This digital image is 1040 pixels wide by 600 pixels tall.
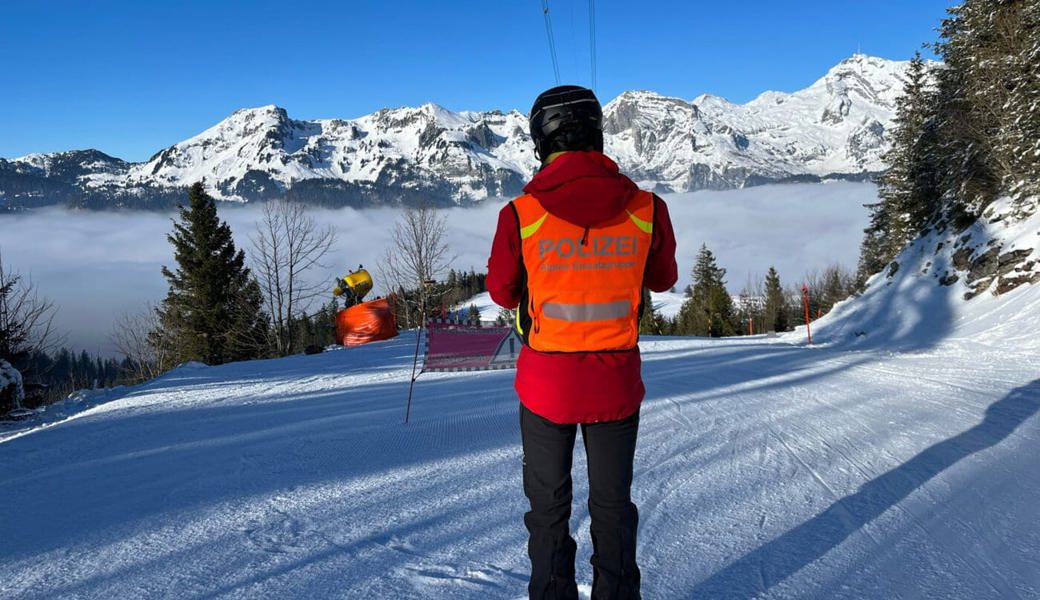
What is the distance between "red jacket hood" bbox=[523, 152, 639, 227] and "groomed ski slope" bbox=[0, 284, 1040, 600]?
1643 millimetres

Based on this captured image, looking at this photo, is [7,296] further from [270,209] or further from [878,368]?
[878,368]

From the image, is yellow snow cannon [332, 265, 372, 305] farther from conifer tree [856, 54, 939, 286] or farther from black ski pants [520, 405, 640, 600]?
conifer tree [856, 54, 939, 286]

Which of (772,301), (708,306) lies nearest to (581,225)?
(708,306)

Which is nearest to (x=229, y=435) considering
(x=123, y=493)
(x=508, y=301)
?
(x=123, y=493)

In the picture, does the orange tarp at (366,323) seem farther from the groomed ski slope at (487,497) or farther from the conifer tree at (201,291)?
the conifer tree at (201,291)

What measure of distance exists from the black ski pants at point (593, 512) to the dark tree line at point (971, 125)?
59.7ft

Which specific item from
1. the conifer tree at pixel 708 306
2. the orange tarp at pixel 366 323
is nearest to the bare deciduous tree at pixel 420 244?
the orange tarp at pixel 366 323

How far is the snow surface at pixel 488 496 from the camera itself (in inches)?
96.5

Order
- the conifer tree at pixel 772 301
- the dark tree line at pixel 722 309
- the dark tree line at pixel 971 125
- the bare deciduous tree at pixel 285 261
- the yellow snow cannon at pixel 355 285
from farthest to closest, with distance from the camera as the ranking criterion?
the conifer tree at pixel 772 301, the dark tree line at pixel 722 309, the bare deciduous tree at pixel 285 261, the yellow snow cannon at pixel 355 285, the dark tree line at pixel 971 125

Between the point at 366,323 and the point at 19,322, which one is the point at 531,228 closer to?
the point at 366,323

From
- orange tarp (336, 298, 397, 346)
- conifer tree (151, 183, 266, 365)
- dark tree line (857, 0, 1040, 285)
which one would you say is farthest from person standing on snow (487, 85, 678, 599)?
conifer tree (151, 183, 266, 365)

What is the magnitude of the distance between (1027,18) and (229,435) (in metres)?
22.7

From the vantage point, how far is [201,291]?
2611 centimetres

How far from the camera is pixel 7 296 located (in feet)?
54.2
